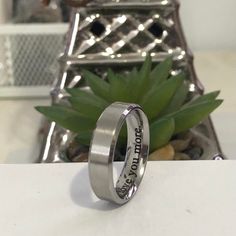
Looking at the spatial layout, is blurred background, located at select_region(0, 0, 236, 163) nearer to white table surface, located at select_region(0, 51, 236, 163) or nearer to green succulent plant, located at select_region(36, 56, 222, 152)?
white table surface, located at select_region(0, 51, 236, 163)

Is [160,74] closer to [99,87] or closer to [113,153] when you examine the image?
[99,87]

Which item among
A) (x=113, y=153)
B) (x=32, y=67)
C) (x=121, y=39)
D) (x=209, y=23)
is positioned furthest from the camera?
(x=209, y=23)

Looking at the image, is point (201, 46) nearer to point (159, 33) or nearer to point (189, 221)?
point (159, 33)

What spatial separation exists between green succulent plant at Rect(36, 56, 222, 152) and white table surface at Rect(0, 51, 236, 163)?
0.13m

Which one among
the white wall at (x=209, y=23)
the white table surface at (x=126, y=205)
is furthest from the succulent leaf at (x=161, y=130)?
the white wall at (x=209, y=23)

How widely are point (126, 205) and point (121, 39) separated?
0.38 m

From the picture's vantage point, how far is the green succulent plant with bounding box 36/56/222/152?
55cm

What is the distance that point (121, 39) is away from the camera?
0.71m

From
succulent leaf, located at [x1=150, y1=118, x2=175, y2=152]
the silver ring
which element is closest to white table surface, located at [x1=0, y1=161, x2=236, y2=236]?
the silver ring

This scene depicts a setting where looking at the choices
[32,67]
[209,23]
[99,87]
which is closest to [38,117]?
[32,67]

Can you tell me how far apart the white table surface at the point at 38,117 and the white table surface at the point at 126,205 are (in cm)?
28

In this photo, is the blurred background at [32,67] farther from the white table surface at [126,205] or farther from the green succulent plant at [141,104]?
the white table surface at [126,205]

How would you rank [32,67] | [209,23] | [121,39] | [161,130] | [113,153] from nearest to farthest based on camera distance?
1. [113,153]
2. [161,130]
3. [121,39]
4. [32,67]
5. [209,23]

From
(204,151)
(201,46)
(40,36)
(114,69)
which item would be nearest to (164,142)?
(204,151)
